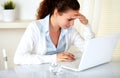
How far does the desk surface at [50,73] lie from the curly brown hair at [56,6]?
0.48 metres

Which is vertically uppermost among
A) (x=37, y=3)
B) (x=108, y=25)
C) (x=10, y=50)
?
(x=37, y=3)

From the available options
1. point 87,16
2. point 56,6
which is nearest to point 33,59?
point 56,6

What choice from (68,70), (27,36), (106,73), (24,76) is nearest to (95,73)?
(106,73)

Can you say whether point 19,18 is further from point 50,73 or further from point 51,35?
point 50,73

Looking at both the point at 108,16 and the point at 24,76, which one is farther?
the point at 108,16

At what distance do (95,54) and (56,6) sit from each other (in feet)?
1.93

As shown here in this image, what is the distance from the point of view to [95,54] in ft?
5.24

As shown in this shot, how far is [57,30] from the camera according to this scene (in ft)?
6.81

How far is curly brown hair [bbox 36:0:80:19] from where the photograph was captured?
188cm

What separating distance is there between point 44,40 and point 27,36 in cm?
16

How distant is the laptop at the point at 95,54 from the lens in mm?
1520

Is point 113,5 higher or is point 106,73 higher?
point 113,5

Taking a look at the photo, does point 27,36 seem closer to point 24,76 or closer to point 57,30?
point 57,30

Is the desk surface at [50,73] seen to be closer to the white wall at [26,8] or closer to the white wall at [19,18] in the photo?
the white wall at [19,18]
